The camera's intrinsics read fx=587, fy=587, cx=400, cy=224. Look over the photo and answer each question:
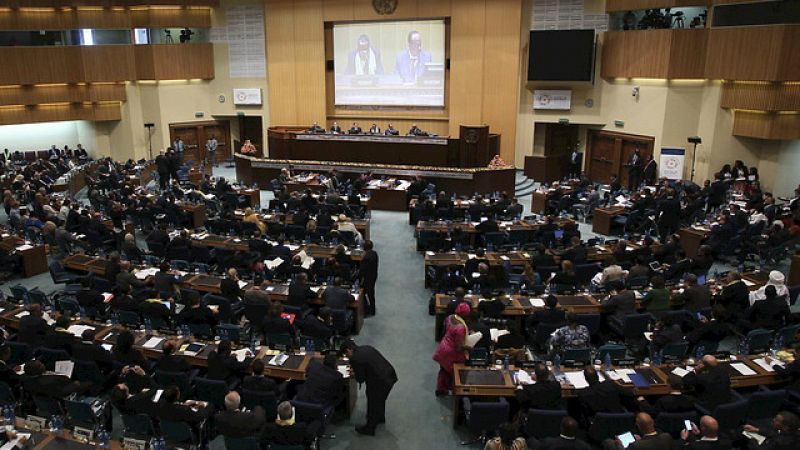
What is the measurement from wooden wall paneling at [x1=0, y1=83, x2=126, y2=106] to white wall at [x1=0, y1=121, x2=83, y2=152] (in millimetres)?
2620

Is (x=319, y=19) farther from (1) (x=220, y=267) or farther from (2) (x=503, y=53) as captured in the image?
(1) (x=220, y=267)

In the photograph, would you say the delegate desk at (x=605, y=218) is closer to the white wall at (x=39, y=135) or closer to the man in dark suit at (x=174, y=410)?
the man in dark suit at (x=174, y=410)

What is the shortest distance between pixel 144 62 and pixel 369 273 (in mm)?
22032

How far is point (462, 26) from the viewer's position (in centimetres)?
2653

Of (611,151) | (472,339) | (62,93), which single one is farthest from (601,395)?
(62,93)

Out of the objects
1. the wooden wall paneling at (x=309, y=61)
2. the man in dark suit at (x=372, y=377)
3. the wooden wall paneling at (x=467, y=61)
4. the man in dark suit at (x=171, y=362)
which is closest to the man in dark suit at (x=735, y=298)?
the man in dark suit at (x=372, y=377)

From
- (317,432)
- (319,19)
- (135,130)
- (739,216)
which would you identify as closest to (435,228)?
(739,216)

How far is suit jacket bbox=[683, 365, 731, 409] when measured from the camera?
7879mm

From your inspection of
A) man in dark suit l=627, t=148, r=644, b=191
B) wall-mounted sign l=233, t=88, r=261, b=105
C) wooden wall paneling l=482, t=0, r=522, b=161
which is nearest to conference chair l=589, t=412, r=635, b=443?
man in dark suit l=627, t=148, r=644, b=191

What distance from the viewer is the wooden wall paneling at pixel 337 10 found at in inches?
1089

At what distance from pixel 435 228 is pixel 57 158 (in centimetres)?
2005

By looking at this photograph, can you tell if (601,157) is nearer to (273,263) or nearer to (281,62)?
(281,62)

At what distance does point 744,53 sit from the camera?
19812mm

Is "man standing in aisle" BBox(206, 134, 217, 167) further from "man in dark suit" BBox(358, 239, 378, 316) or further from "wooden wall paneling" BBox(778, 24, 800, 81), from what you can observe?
"wooden wall paneling" BBox(778, 24, 800, 81)
